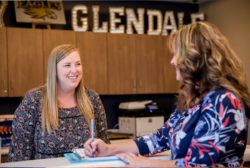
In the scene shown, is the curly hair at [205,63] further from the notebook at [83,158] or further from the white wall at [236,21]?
the white wall at [236,21]

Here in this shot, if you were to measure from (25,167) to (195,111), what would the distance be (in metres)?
0.78

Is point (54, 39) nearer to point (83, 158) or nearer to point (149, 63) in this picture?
point (149, 63)

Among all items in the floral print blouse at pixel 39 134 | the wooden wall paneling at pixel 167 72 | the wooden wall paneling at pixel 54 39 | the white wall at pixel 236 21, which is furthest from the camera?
the wooden wall paneling at pixel 167 72

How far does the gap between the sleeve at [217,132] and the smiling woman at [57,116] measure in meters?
1.27

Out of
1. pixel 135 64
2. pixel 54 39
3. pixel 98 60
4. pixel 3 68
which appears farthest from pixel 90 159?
pixel 135 64

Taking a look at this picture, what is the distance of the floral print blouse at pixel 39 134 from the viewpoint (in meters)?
2.54

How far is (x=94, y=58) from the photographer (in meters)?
4.92

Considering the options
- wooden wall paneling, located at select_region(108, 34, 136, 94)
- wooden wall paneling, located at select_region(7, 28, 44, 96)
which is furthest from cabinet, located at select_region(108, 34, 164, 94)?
wooden wall paneling, located at select_region(7, 28, 44, 96)

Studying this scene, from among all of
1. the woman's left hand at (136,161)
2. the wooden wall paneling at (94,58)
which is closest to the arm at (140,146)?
the woman's left hand at (136,161)

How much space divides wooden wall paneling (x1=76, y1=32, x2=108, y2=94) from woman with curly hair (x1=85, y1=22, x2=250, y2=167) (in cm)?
333

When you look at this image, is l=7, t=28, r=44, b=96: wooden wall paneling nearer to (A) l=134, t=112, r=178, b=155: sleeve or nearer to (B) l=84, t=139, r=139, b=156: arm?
(B) l=84, t=139, r=139, b=156: arm

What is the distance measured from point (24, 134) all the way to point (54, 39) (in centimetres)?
228

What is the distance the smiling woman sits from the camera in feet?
8.41

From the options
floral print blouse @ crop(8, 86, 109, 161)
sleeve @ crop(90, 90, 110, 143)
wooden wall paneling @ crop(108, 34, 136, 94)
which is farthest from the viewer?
wooden wall paneling @ crop(108, 34, 136, 94)
